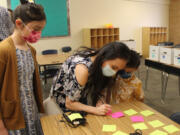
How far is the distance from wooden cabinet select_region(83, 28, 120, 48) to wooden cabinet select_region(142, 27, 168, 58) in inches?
67.8

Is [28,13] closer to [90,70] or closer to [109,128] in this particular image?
[90,70]

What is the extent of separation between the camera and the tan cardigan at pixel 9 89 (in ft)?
3.47

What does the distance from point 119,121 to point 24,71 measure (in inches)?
28.6

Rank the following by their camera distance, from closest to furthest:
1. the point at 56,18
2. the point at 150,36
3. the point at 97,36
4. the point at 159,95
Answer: the point at 159,95, the point at 56,18, the point at 97,36, the point at 150,36

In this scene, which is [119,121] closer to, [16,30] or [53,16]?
[16,30]

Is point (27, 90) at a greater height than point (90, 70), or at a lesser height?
lesser

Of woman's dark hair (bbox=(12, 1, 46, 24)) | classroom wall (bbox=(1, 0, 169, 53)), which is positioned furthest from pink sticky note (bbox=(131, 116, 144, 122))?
classroom wall (bbox=(1, 0, 169, 53))

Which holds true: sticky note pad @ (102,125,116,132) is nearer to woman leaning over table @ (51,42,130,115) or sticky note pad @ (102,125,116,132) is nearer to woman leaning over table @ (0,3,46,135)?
woman leaning over table @ (51,42,130,115)

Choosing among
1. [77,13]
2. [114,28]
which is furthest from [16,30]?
[114,28]

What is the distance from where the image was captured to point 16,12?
1135 millimetres

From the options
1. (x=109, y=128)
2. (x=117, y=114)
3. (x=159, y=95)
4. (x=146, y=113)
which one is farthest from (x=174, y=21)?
(x=109, y=128)

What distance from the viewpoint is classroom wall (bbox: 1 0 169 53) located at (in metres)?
6.51

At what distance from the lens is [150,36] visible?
815 centimetres

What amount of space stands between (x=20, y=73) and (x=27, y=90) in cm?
13
